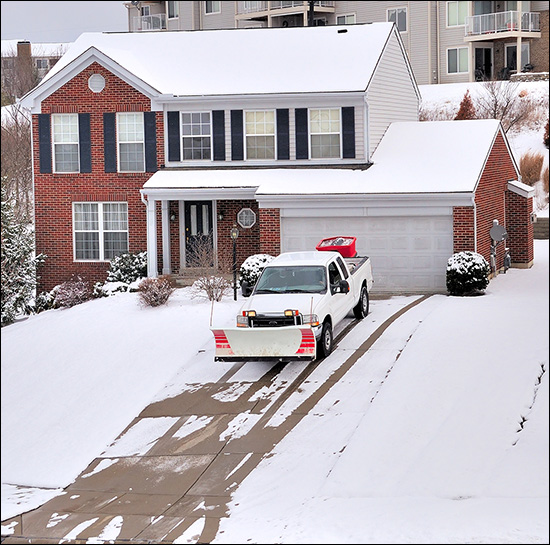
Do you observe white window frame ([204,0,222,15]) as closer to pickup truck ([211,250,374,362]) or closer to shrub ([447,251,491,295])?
shrub ([447,251,491,295])

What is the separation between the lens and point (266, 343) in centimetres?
1762

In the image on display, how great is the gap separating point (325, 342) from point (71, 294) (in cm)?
1068

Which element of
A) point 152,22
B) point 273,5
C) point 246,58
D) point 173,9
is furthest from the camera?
point 152,22

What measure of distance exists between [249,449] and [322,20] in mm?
44340

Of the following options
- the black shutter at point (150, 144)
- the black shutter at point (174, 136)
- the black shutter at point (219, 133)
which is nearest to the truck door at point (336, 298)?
the black shutter at point (219, 133)

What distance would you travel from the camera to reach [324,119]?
28.4m

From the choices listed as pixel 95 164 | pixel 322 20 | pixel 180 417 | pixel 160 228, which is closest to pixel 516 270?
pixel 160 228

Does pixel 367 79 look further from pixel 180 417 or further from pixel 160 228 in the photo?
pixel 180 417

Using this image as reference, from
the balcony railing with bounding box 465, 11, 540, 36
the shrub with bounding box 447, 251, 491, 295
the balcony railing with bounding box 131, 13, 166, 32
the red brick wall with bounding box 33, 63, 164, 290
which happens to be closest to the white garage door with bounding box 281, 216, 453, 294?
the shrub with bounding box 447, 251, 491, 295

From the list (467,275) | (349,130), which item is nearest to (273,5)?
(349,130)

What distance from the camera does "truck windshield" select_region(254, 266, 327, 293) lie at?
19266 mm

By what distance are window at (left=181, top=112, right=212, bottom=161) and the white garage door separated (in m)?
4.70

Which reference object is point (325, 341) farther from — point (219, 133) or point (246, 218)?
point (219, 133)

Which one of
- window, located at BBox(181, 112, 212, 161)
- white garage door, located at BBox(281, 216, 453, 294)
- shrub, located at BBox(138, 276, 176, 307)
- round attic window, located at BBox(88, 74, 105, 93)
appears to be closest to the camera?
shrub, located at BBox(138, 276, 176, 307)
